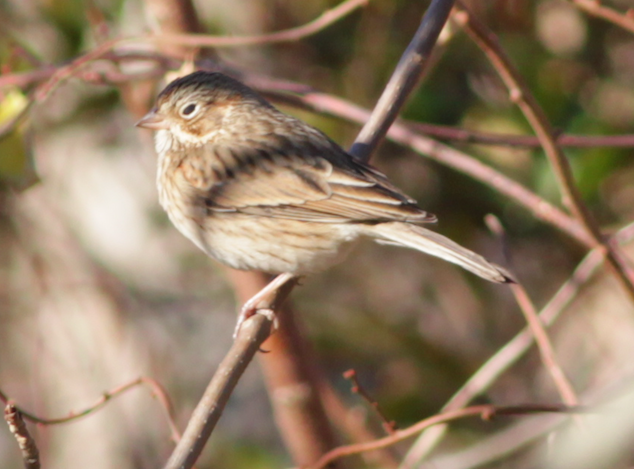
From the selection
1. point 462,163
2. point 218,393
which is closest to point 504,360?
point 462,163

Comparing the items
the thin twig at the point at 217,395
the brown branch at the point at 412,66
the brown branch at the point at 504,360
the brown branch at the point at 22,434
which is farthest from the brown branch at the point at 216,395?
the brown branch at the point at 504,360

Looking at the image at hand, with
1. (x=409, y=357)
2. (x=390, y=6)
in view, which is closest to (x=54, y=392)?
(x=409, y=357)

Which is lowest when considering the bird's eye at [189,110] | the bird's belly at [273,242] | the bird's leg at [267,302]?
the bird's leg at [267,302]

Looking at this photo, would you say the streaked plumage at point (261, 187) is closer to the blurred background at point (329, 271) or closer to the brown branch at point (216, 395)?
the brown branch at point (216, 395)

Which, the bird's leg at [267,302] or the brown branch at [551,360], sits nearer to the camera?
the bird's leg at [267,302]

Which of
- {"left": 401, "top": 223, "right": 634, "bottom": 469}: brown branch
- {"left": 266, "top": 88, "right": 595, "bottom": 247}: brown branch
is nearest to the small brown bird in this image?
{"left": 266, "top": 88, "right": 595, "bottom": 247}: brown branch

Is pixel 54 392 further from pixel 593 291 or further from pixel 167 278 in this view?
pixel 593 291

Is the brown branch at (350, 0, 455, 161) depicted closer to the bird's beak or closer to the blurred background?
the bird's beak
